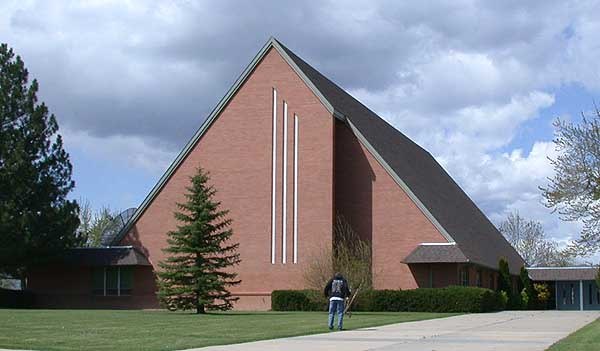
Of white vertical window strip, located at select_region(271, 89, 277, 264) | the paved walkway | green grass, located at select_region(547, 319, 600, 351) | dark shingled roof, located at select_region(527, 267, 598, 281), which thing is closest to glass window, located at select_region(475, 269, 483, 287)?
white vertical window strip, located at select_region(271, 89, 277, 264)

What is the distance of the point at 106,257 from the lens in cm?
4966

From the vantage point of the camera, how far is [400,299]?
42.4 meters

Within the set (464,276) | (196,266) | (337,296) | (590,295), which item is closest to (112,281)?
(196,266)

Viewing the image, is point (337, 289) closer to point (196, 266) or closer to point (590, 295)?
point (196, 266)

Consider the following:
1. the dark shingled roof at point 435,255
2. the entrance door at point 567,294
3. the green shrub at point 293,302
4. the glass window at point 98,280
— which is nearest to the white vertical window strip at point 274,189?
the green shrub at point 293,302

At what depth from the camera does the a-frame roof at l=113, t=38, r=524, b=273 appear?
47062 millimetres

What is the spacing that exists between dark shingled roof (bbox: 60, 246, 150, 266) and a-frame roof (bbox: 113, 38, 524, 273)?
3.77 ft

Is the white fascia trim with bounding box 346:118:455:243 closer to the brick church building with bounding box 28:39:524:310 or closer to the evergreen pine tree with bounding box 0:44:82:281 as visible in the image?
the brick church building with bounding box 28:39:524:310

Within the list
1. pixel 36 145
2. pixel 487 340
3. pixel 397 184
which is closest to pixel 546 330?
pixel 487 340

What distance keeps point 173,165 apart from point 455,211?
18835 millimetres

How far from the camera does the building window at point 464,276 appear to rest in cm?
4644

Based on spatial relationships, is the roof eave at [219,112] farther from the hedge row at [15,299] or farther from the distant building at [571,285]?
the distant building at [571,285]

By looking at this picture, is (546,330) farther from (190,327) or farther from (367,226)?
(367,226)

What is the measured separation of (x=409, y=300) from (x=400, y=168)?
1021cm
